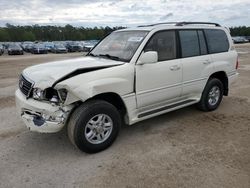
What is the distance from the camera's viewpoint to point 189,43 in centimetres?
534

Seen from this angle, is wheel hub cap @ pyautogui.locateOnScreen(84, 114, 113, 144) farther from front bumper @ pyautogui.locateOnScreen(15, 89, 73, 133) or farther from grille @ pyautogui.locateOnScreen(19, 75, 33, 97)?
grille @ pyautogui.locateOnScreen(19, 75, 33, 97)

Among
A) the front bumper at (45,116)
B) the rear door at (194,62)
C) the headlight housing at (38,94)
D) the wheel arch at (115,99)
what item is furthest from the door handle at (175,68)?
the headlight housing at (38,94)

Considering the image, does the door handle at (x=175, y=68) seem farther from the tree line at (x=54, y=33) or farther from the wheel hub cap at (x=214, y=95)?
the tree line at (x=54, y=33)

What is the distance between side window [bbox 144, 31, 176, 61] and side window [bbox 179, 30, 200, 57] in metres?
0.23

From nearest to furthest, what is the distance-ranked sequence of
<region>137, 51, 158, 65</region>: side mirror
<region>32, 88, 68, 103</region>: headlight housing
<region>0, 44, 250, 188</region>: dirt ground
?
<region>0, 44, 250, 188</region>: dirt ground < <region>32, 88, 68, 103</region>: headlight housing < <region>137, 51, 158, 65</region>: side mirror

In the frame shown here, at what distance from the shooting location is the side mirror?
435 centimetres

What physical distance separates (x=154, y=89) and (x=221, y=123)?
167cm

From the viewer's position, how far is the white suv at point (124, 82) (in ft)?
12.6

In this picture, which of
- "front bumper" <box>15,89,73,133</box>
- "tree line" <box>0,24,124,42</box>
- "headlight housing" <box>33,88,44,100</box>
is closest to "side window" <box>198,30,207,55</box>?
"front bumper" <box>15,89,73,133</box>

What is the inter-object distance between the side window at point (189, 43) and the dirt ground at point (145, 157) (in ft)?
4.44

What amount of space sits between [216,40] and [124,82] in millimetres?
2785

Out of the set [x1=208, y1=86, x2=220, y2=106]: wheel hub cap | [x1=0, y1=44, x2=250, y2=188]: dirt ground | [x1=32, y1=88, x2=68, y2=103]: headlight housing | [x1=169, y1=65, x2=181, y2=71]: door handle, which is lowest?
[x1=0, y1=44, x2=250, y2=188]: dirt ground

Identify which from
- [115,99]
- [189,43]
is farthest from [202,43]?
[115,99]

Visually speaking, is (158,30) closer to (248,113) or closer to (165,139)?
(165,139)
